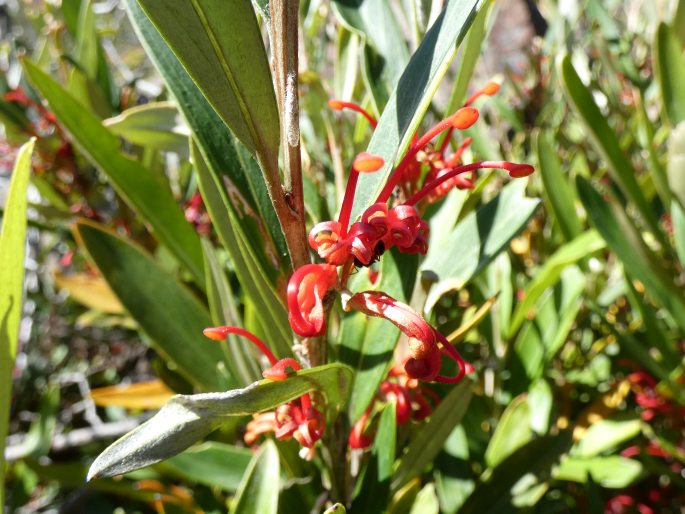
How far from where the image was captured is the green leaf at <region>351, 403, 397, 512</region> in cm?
58

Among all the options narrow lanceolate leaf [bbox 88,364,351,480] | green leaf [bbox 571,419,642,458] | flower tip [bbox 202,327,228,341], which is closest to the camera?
narrow lanceolate leaf [bbox 88,364,351,480]

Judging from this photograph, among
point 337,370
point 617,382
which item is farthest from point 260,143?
point 617,382

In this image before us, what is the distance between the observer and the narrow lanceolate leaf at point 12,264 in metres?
0.51

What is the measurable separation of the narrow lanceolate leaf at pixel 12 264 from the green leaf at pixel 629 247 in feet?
2.06

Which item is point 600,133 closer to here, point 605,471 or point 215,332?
point 605,471

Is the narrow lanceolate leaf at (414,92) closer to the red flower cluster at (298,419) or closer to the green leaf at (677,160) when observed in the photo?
the red flower cluster at (298,419)

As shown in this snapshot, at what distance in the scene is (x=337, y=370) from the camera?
446 mm

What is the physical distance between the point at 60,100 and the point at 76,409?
1028 mm

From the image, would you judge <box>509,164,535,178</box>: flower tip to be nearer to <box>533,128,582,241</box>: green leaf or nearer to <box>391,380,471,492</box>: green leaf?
<box>391,380,471,492</box>: green leaf

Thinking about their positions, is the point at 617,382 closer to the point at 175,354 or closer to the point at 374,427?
the point at 374,427

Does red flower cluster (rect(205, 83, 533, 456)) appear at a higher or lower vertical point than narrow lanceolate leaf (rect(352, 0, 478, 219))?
lower

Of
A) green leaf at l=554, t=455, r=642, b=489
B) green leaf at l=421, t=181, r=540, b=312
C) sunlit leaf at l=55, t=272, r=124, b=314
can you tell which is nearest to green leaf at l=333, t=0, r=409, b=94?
green leaf at l=421, t=181, r=540, b=312

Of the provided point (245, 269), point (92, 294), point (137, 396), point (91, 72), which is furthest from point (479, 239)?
point (91, 72)

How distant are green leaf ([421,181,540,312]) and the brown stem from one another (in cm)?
19
